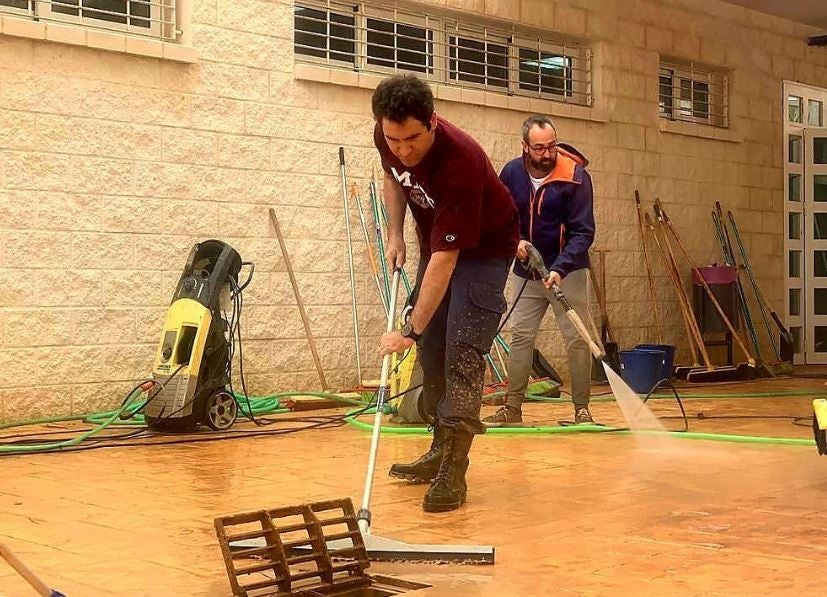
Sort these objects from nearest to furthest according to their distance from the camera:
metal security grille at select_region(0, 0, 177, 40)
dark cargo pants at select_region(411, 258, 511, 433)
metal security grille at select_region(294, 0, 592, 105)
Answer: dark cargo pants at select_region(411, 258, 511, 433) < metal security grille at select_region(0, 0, 177, 40) < metal security grille at select_region(294, 0, 592, 105)

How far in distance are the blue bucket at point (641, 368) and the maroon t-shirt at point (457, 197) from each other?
469cm

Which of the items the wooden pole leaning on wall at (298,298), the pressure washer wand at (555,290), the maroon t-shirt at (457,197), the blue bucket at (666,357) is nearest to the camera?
the maroon t-shirt at (457,197)

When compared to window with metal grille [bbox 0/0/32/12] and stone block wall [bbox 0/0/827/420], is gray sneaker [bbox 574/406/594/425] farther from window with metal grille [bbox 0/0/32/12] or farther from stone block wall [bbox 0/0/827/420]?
window with metal grille [bbox 0/0/32/12]

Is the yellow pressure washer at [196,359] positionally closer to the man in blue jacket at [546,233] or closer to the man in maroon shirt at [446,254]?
the man in blue jacket at [546,233]

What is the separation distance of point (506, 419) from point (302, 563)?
321 centimetres

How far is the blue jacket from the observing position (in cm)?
598

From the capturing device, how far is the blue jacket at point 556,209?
5.98 m

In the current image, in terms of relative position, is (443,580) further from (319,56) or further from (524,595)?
(319,56)

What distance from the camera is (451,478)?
3.88 m

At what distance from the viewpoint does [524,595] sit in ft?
8.78

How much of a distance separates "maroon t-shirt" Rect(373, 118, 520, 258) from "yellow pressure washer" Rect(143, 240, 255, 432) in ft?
7.70

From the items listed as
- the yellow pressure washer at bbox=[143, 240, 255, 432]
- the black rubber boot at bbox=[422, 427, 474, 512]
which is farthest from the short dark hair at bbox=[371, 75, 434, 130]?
the yellow pressure washer at bbox=[143, 240, 255, 432]

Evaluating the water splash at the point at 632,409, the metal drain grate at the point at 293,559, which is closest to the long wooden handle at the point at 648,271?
the water splash at the point at 632,409

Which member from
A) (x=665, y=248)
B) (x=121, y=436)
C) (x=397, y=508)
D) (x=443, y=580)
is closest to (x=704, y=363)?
(x=665, y=248)
